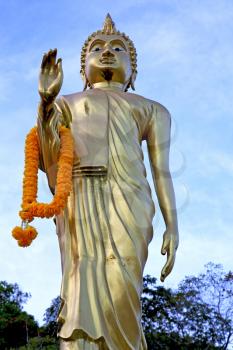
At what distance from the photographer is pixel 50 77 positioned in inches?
211

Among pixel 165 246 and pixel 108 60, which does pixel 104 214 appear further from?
pixel 108 60

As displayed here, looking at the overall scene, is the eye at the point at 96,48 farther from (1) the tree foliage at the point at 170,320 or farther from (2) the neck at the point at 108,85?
(1) the tree foliage at the point at 170,320

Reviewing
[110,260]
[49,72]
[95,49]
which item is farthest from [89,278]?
[95,49]

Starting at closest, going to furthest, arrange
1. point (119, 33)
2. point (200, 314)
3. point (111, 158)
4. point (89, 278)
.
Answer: point (89, 278)
point (111, 158)
point (119, 33)
point (200, 314)

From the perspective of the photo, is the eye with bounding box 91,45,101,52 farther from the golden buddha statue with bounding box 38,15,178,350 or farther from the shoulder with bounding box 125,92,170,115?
the shoulder with bounding box 125,92,170,115

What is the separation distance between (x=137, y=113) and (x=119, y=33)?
3.23 feet

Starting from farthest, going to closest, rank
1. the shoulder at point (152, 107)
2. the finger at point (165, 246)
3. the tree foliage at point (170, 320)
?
the tree foliage at point (170, 320) < the shoulder at point (152, 107) < the finger at point (165, 246)

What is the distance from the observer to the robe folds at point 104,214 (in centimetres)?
515

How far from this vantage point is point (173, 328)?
24.1m

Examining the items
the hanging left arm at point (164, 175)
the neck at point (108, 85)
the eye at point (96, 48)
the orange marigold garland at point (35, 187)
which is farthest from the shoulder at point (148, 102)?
the orange marigold garland at point (35, 187)

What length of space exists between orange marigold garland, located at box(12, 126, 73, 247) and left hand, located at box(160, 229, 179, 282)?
966 mm

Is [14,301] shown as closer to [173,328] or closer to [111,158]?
[173,328]

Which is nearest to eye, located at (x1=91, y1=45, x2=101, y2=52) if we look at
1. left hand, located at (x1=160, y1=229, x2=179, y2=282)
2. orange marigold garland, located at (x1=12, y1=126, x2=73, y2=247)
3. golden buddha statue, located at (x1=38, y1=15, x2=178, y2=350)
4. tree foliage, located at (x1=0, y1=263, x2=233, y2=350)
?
golden buddha statue, located at (x1=38, y1=15, x2=178, y2=350)

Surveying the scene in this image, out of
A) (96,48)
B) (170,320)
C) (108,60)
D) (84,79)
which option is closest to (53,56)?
(108,60)
